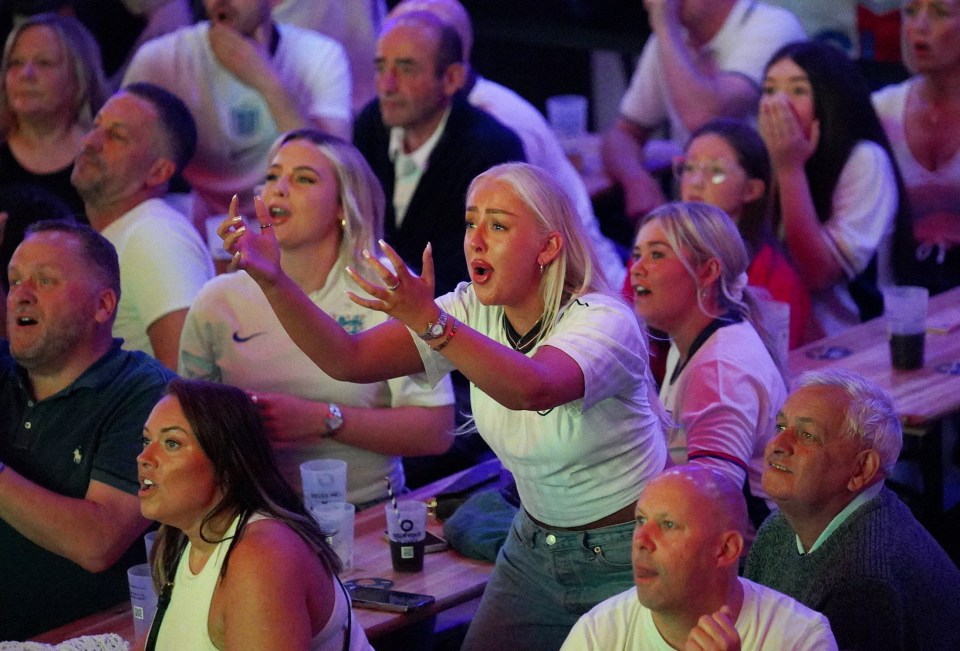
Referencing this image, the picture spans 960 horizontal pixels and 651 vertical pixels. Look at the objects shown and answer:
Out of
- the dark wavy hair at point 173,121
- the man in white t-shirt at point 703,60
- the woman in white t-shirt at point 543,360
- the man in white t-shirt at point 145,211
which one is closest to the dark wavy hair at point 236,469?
the woman in white t-shirt at point 543,360

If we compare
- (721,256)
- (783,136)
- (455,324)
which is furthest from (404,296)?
(783,136)

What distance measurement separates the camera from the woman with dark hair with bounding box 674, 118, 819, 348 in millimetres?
4230

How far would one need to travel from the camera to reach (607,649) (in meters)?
2.42

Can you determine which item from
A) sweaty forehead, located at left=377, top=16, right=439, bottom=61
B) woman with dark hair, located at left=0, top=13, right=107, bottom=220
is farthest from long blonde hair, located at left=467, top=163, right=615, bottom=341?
woman with dark hair, located at left=0, top=13, right=107, bottom=220

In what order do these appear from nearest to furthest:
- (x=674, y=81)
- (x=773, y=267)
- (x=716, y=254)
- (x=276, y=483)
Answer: (x=276, y=483), (x=716, y=254), (x=773, y=267), (x=674, y=81)

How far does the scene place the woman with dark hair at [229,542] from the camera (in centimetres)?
235

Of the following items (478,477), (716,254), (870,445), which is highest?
(716,254)

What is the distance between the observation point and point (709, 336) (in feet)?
10.8

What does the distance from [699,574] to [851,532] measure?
16.9 inches

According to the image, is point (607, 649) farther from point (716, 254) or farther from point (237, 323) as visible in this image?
point (237, 323)

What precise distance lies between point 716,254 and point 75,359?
1.48m

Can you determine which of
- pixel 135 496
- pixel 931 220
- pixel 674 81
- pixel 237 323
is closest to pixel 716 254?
pixel 237 323

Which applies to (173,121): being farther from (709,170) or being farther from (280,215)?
(709,170)

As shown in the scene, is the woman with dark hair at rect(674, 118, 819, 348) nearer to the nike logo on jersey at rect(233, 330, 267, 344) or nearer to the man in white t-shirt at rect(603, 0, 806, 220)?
the man in white t-shirt at rect(603, 0, 806, 220)
